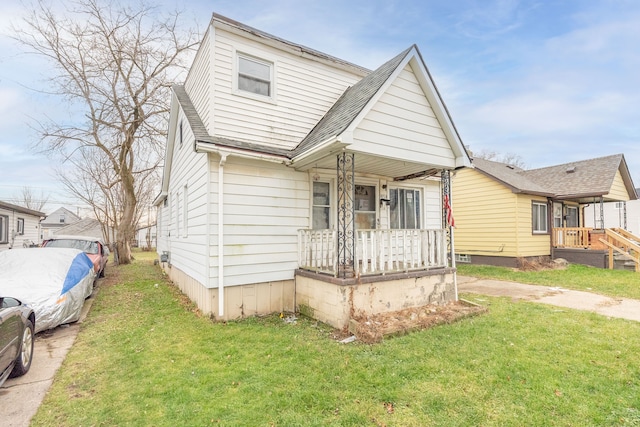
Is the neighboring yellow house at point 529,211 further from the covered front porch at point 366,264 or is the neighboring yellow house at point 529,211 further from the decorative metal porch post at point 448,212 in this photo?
the covered front porch at point 366,264

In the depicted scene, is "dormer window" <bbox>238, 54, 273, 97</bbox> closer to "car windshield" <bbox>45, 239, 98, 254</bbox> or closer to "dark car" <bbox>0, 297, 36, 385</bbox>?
"dark car" <bbox>0, 297, 36, 385</bbox>

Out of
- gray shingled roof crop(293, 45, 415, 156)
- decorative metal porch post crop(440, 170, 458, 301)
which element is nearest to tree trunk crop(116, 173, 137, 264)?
gray shingled roof crop(293, 45, 415, 156)

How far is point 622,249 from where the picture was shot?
13.7 meters

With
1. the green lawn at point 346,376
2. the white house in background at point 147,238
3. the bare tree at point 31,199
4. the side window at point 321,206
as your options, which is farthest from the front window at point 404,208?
the bare tree at point 31,199

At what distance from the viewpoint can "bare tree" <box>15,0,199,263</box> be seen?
15.2m

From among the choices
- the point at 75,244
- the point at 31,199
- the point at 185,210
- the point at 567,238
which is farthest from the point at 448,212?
the point at 31,199

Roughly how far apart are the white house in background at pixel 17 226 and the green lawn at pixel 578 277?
23.7 m

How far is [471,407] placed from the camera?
3236 millimetres

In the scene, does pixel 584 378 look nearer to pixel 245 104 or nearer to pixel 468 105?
pixel 245 104

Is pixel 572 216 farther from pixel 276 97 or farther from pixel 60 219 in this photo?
pixel 60 219

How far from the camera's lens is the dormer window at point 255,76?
722cm

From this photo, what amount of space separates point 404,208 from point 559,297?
4796 mm

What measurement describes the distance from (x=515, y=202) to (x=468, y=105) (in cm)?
1633

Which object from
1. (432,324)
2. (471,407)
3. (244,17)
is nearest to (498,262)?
(432,324)
